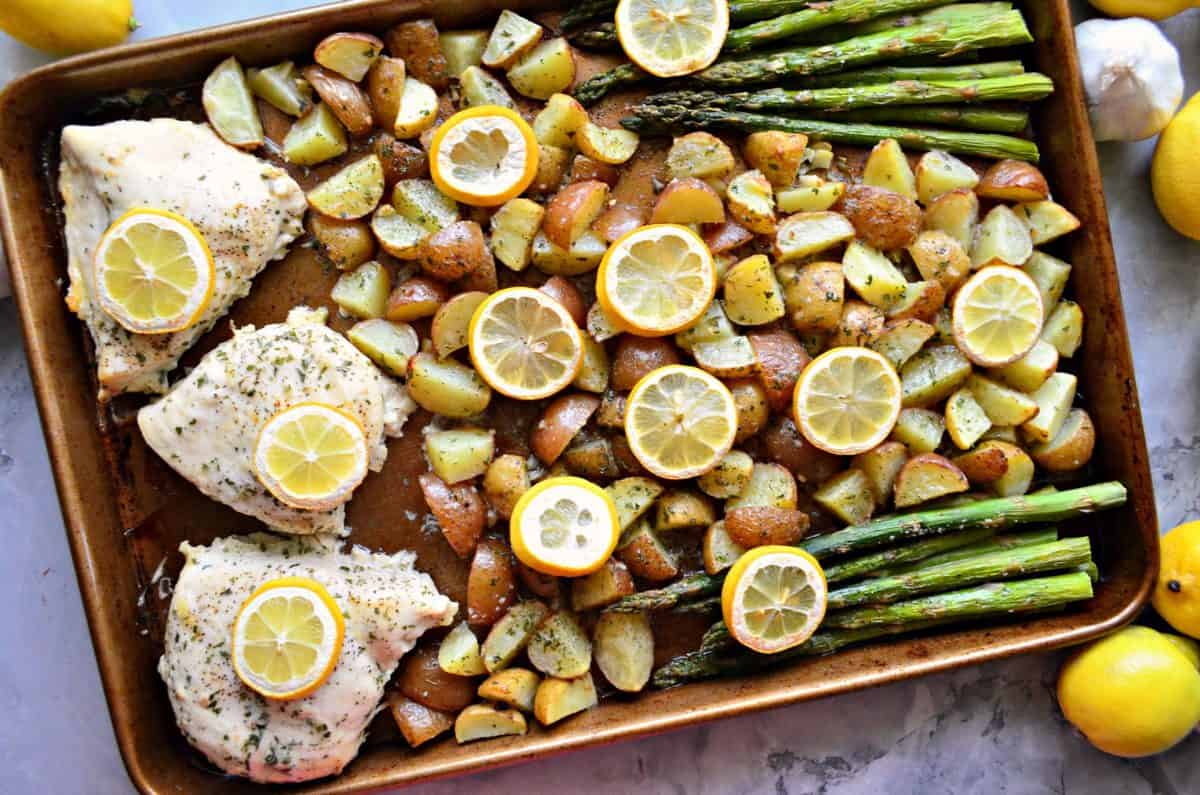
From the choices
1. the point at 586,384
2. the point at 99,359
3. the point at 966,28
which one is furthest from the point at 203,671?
the point at 966,28

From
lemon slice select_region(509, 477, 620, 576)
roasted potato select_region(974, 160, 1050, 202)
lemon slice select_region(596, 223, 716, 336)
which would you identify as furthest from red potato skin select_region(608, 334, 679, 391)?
roasted potato select_region(974, 160, 1050, 202)

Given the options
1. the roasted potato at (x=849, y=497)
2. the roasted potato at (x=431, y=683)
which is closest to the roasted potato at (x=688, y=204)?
the roasted potato at (x=849, y=497)

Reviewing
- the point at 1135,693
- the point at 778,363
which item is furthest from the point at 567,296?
the point at 1135,693

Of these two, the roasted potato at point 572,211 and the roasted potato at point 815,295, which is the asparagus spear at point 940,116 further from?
the roasted potato at point 572,211

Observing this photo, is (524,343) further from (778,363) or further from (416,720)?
(416,720)

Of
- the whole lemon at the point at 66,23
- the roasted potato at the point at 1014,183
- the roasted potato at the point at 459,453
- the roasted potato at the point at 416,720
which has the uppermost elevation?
the whole lemon at the point at 66,23

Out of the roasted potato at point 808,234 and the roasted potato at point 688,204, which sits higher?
the roasted potato at point 688,204
